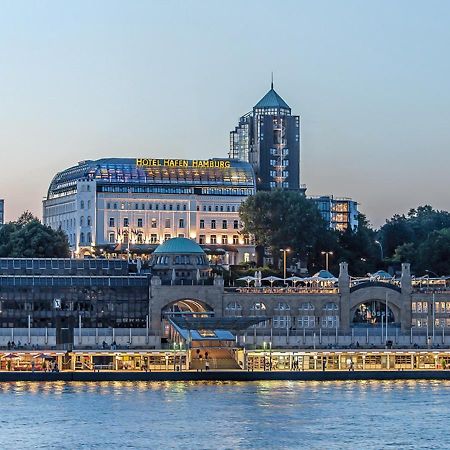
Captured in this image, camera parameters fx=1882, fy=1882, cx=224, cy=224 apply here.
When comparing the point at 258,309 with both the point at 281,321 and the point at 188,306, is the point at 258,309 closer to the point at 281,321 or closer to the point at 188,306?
the point at 281,321

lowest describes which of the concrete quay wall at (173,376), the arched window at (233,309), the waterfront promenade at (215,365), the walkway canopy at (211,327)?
the concrete quay wall at (173,376)

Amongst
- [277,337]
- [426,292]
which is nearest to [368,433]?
[277,337]

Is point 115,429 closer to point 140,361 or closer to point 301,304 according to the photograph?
point 140,361

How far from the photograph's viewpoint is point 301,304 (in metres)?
184

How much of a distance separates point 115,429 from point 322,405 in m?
18.4

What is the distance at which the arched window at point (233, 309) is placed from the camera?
602 ft

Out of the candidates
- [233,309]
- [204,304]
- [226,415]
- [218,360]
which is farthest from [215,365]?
[204,304]

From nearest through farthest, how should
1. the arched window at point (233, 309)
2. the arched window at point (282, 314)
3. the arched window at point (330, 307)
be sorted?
the arched window at point (233, 309) < the arched window at point (282, 314) < the arched window at point (330, 307)

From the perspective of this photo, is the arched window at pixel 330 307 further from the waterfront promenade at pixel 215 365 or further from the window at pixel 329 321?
the waterfront promenade at pixel 215 365

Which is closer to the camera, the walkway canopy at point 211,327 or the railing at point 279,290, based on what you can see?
the walkway canopy at point 211,327

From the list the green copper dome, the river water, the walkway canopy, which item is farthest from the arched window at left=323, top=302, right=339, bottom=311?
the river water

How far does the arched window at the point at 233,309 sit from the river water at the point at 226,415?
29.4m

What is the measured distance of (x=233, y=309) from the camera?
18388 centimetres

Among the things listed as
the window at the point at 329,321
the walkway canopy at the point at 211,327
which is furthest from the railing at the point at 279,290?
the walkway canopy at the point at 211,327
